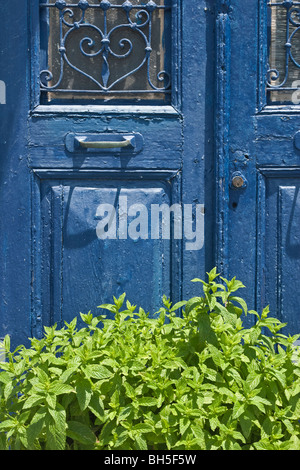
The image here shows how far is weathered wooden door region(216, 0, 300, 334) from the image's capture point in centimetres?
244

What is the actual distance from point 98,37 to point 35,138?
549 millimetres

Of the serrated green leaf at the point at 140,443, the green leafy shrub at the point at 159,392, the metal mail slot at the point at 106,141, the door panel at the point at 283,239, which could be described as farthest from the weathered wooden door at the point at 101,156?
the serrated green leaf at the point at 140,443

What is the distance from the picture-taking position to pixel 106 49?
8.07 ft

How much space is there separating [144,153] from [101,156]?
20 centimetres

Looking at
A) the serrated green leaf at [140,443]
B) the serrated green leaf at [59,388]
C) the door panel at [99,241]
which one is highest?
the door panel at [99,241]

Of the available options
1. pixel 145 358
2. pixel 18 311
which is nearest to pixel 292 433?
pixel 145 358

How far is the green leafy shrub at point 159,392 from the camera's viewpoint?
6.03 feet

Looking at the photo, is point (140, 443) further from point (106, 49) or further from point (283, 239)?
point (106, 49)

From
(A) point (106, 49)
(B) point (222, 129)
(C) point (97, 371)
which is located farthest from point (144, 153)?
(C) point (97, 371)

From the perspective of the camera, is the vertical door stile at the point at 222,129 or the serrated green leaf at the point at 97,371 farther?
the vertical door stile at the point at 222,129

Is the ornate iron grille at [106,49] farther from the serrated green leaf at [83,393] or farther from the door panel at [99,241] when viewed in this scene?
the serrated green leaf at [83,393]

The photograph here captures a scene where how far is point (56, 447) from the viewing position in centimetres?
179

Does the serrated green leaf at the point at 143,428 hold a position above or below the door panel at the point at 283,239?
below

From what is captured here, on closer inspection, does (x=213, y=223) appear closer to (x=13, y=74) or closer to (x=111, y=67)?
(x=111, y=67)
